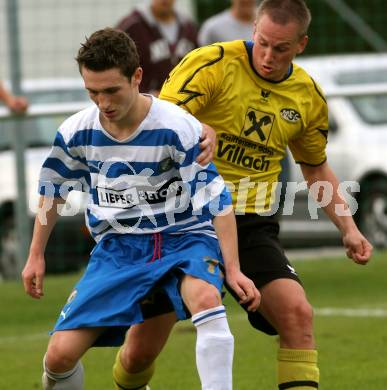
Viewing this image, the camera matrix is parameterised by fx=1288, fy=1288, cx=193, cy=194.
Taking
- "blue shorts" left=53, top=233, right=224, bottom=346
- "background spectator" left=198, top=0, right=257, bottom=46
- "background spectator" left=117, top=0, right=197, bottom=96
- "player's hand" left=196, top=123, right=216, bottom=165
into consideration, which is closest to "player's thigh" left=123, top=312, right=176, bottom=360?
"blue shorts" left=53, top=233, right=224, bottom=346

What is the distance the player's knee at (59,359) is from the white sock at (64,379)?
0.13 ft

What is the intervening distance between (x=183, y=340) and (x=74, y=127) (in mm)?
3153

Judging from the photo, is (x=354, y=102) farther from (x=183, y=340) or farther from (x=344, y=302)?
(x=183, y=340)

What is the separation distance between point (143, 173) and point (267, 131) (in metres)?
0.82

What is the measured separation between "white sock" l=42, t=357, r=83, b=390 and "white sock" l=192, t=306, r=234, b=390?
54cm

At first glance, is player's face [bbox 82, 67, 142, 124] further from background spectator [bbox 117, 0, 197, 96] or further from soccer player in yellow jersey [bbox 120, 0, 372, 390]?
background spectator [bbox 117, 0, 197, 96]

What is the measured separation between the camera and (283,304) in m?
5.48

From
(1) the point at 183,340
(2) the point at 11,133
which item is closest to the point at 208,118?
(1) the point at 183,340

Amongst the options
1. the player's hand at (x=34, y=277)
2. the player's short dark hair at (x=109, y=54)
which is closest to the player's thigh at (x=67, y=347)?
the player's hand at (x=34, y=277)

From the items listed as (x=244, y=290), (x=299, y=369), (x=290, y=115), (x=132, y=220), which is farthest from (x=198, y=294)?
(x=290, y=115)

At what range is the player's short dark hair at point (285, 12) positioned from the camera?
5.71 m

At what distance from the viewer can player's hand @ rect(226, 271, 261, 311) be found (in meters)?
5.00

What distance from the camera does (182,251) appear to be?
203 inches

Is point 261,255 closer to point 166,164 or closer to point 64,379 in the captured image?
point 166,164
